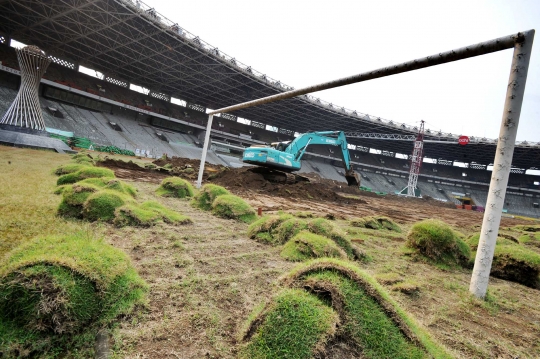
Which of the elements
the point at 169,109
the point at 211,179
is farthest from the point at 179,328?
the point at 169,109

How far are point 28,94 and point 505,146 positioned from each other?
27.3 meters

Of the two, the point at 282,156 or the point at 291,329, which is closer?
the point at 291,329

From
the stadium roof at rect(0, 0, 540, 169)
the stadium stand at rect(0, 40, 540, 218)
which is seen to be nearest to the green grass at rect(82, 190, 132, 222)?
the stadium roof at rect(0, 0, 540, 169)

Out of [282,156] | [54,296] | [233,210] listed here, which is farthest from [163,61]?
[54,296]

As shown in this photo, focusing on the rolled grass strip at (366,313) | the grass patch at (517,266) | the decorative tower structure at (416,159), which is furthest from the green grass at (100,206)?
the decorative tower structure at (416,159)

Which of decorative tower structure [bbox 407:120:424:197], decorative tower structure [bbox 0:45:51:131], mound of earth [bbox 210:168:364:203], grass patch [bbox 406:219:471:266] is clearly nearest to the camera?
grass patch [bbox 406:219:471:266]

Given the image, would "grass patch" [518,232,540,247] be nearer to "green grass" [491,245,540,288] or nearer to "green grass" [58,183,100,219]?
"green grass" [491,245,540,288]

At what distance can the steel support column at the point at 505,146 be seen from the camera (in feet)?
9.90

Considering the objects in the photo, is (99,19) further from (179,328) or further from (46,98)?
(179,328)

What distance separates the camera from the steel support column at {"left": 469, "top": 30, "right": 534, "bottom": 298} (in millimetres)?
3018

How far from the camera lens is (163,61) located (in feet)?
106

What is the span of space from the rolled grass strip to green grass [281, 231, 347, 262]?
180 cm

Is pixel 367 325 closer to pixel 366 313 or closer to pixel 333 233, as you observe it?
A: pixel 366 313

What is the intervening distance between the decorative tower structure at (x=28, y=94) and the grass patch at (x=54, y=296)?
24151mm
